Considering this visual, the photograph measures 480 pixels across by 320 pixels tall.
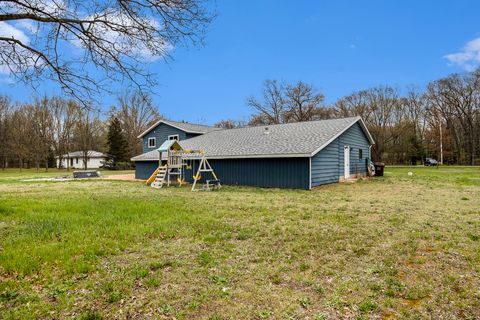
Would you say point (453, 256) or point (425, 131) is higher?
point (425, 131)

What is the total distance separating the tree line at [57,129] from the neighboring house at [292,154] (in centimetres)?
2209

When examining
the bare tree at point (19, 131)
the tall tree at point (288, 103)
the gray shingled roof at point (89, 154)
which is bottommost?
the gray shingled roof at point (89, 154)

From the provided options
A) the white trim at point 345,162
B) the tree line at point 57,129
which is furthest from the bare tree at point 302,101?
the white trim at point 345,162

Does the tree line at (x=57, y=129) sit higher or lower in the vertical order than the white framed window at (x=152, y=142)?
higher

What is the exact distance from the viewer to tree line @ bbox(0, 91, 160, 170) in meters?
39.3

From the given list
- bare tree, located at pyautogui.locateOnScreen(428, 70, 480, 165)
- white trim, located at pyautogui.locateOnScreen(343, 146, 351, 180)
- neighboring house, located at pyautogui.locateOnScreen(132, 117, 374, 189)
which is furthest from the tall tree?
white trim, located at pyautogui.locateOnScreen(343, 146, 351, 180)

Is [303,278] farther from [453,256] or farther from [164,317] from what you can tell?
[453,256]

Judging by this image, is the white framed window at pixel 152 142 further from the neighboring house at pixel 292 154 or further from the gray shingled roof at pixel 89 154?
the gray shingled roof at pixel 89 154

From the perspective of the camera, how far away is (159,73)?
6148 mm

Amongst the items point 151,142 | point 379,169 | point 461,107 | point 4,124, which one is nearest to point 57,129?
point 4,124

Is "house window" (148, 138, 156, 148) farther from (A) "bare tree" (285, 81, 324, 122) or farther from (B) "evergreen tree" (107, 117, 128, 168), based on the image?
(A) "bare tree" (285, 81, 324, 122)

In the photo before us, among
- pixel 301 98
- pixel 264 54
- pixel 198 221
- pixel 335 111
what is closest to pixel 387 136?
pixel 335 111

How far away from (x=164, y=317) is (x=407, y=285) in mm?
2551

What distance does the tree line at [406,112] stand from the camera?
126 feet
